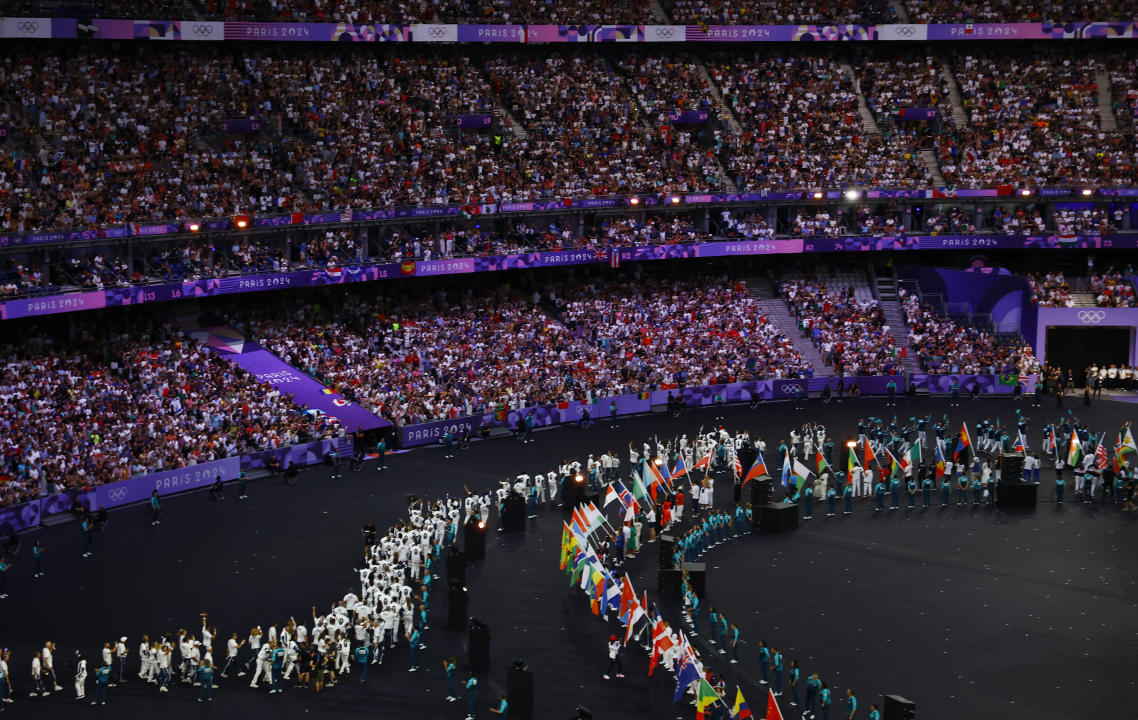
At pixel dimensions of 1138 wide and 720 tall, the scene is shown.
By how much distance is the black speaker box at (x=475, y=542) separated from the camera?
3562 centimetres

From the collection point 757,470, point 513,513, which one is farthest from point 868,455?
point 513,513

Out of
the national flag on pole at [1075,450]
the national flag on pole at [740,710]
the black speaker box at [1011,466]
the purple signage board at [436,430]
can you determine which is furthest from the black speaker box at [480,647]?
the national flag on pole at [1075,450]

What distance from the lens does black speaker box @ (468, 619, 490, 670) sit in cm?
2819

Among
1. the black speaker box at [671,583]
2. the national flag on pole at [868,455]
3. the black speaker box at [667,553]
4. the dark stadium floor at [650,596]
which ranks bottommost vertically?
the dark stadium floor at [650,596]

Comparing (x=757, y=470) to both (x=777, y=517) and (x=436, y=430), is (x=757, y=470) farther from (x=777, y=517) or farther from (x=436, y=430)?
(x=436, y=430)

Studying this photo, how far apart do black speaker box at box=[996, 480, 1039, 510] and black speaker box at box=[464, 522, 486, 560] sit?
1635cm

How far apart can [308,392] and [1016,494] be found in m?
25.2

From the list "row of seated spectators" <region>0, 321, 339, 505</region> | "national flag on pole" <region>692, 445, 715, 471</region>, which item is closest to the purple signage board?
"row of seated spectators" <region>0, 321, 339, 505</region>

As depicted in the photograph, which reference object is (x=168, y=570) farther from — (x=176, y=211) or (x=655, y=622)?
(x=176, y=211)

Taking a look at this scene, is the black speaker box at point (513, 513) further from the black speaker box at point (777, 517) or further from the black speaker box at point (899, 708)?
the black speaker box at point (899, 708)

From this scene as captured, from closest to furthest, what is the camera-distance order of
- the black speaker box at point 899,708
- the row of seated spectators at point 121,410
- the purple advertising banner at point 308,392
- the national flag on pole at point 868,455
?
the black speaker box at point 899,708
the row of seated spectators at point 121,410
the national flag on pole at point 868,455
the purple advertising banner at point 308,392

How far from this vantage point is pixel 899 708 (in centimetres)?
2397

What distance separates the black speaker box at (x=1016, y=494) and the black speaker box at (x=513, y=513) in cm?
1485

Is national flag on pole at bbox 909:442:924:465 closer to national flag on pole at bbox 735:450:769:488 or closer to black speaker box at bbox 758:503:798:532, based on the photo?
national flag on pole at bbox 735:450:769:488
